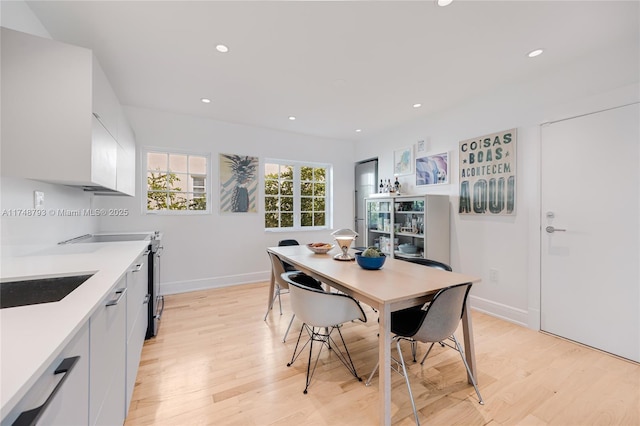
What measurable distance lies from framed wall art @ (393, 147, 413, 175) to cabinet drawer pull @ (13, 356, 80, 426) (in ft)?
13.1

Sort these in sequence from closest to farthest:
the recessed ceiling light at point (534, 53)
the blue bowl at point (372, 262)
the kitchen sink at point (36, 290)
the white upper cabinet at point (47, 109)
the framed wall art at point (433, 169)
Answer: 1. the kitchen sink at point (36, 290)
2. the white upper cabinet at point (47, 109)
3. the blue bowl at point (372, 262)
4. the recessed ceiling light at point (534, 53)
5. the framed wall art at point (433, 169)

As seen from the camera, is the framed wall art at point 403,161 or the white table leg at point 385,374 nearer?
the white table leg at point 385,374

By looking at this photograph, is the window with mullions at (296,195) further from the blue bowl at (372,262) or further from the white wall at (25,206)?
the blue bowl at (372,262)

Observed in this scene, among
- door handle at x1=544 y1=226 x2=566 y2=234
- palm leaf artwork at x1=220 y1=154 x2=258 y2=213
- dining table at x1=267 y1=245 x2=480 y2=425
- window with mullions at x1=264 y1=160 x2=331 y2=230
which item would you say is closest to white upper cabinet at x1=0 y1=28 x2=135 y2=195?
dining table at x1=267 y1=245 x2=480 y2=425

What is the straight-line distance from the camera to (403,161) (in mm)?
4121

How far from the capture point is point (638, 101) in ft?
6.73

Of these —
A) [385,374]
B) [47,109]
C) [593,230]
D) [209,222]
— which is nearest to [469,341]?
[385,374]

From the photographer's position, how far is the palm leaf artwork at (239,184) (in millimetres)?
4020

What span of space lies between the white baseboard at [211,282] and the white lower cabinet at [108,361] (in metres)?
2.47

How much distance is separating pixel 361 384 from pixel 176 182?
3493 millimetres

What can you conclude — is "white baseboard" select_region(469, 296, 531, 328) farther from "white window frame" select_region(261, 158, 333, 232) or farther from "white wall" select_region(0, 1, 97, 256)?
"white wall" select_region(0, 1, 97, 256)

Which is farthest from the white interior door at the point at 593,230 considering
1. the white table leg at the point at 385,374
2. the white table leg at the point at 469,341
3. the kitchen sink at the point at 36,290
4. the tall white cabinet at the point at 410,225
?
the kitchen sink at the point at 36,290

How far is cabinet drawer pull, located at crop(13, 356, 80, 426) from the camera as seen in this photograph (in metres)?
0.51

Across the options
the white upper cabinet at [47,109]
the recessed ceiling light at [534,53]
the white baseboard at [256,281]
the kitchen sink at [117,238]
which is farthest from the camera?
the white baseboard at [256,281]
